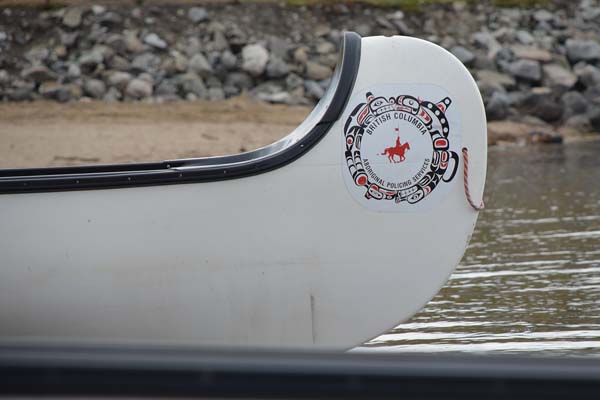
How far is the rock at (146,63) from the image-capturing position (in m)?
17.0

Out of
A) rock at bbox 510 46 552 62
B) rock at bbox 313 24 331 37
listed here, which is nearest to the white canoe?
rock at bbox 510 46 552 62

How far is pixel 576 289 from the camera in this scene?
6.71 m

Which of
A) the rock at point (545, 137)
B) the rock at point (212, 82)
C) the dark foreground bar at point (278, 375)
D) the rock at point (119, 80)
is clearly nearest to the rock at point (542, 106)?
the rock at point (545, 137)

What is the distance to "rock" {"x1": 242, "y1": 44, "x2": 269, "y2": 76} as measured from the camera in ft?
55.7

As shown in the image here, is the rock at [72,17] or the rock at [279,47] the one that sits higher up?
the rock at [72,17]

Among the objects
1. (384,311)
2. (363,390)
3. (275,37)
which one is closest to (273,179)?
(384,311)

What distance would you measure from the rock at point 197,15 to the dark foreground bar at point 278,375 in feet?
55.8

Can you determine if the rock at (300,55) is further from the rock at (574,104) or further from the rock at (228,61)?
the rock at (574,104)

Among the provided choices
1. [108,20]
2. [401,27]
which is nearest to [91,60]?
[108,20]

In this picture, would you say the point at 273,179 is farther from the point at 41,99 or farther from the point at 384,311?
the point at 41,99

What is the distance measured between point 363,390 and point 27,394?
74 cm

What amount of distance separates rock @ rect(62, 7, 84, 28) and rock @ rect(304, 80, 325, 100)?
14.5ft

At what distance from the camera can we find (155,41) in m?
17.8

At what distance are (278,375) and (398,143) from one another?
2.60 meters
